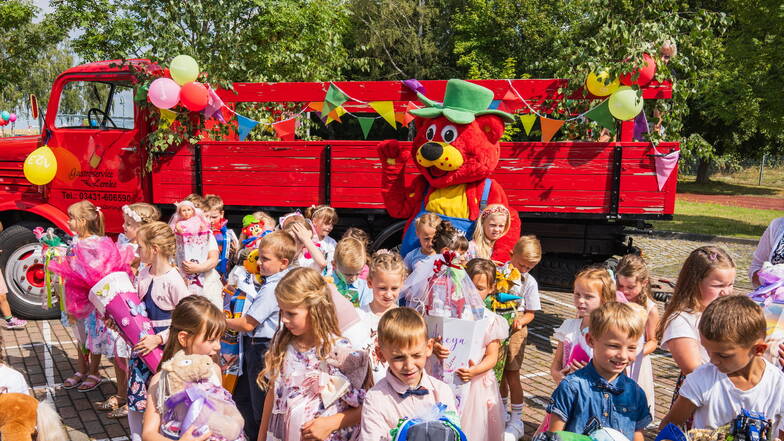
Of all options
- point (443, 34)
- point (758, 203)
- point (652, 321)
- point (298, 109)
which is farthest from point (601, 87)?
point (443, 34)

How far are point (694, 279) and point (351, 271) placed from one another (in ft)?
6.83

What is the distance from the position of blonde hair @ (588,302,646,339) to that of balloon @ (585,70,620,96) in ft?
11.5

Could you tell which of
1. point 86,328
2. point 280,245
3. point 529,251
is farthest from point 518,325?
point 86,328

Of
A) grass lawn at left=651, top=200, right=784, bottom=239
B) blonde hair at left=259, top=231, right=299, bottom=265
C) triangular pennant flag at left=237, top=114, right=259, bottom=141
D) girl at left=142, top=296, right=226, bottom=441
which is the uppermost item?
triangular pennant flag at left=237, top=114, right=259, bottom=141

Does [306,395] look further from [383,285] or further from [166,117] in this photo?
[166,117]

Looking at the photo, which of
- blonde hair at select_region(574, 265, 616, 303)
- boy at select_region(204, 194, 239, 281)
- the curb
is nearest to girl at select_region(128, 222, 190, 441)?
boy at select_region(204, 194, 239, 281)

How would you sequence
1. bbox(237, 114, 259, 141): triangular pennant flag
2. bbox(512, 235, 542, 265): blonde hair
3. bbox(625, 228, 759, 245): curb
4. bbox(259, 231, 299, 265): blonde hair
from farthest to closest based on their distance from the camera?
bbox(625, 228, 759, 245): curb → bbox(237, 114, 259, 141): triangular pennant flag → bbox(512, 235, 542, 265): blonde hair → bbox(259, 231, 299, 265): blonde hair

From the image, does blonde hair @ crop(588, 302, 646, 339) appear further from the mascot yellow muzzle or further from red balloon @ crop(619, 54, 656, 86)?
red balloon @ crop(619, 54, 656, 86)

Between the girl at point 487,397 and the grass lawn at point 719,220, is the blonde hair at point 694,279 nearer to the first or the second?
the girl at point 487,397

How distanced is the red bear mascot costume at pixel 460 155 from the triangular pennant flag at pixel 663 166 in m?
1.35

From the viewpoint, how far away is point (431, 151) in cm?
519

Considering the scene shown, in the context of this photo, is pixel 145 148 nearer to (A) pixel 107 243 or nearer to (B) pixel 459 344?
(A) pixel 107 243

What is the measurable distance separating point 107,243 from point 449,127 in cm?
300

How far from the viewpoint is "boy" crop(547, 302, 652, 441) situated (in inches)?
95.3
